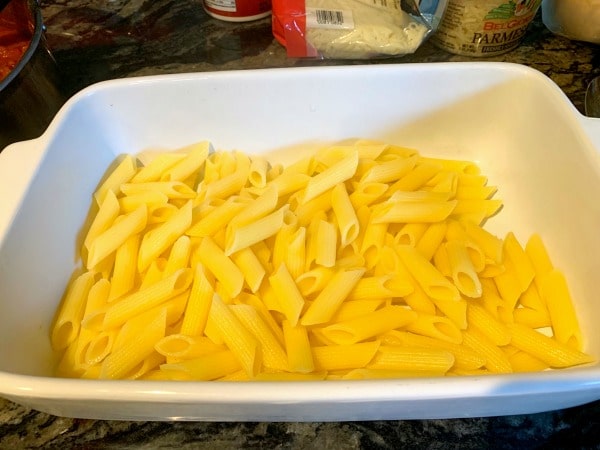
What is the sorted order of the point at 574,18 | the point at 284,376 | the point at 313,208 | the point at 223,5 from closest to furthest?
the point at 284,376
the point at 313,208
the point at 574,18
the point at 223,5

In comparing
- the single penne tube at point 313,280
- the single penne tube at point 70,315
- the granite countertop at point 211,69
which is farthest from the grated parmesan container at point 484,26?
the single penne tube at point 70,315

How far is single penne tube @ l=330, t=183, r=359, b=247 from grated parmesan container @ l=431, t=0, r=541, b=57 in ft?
1.58

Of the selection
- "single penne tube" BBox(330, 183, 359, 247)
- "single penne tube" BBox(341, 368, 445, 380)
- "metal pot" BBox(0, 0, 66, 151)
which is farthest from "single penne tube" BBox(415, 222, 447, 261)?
"metal pot" BBox(0, 0, 66, 151)

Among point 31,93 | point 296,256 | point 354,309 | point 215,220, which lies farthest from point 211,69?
point 354,309

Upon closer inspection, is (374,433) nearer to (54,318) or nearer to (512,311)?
(512,311)

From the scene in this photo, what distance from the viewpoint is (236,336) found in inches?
27.8

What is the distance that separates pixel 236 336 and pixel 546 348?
1.35 ft

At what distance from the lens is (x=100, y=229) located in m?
0.87

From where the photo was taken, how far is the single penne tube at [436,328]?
743 millimetres

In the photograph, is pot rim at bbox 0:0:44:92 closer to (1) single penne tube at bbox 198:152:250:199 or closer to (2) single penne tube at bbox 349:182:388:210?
(1) single penne tube at bbox 198:152:250:199

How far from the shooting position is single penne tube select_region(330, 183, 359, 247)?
832mm

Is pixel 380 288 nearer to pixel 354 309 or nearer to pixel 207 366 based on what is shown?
pixel 354 309

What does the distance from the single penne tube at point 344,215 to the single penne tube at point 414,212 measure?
40 mm

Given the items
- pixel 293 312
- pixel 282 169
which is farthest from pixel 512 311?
pixel 282 169
